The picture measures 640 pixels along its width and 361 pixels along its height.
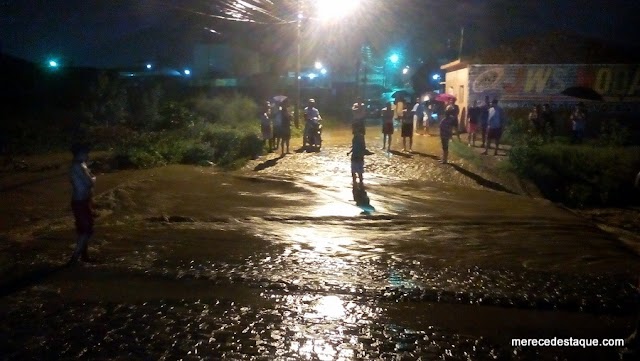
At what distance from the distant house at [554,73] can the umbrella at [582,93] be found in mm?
171

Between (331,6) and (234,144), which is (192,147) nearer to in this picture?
A: (234,144)

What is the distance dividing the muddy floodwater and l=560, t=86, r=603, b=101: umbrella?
1152cm

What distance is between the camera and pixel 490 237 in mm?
9789

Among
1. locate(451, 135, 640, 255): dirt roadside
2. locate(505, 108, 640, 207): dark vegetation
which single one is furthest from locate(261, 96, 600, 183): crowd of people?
locate(505, 108, 640, 207): dark vegetation

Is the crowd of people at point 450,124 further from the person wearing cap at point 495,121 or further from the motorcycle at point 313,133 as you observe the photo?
the motorcycle at point 313,133

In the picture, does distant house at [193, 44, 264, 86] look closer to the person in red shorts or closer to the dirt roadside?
the dirt roadside

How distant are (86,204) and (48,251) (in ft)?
3.87

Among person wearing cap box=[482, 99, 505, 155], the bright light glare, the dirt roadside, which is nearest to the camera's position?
the dirt roadside

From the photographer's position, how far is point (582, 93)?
75.7ft

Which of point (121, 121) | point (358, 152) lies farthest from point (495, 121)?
point (121, 121)

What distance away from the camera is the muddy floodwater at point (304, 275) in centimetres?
589

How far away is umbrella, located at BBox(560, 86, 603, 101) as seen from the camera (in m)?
22.9

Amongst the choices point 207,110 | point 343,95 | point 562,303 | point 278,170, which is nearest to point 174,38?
point 343,95

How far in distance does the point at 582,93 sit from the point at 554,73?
3.96ft
